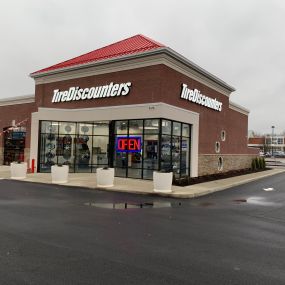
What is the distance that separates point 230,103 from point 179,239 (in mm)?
25106

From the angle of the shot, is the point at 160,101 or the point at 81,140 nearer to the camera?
the point at 160,101

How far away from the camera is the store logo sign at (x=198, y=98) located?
2219 centimetres

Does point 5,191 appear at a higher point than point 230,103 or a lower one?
lower

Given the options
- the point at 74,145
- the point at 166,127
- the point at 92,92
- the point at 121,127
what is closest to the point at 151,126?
the point at 166,127

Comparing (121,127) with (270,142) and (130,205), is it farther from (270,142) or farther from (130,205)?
(270,142)

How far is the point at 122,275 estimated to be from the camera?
5297mm

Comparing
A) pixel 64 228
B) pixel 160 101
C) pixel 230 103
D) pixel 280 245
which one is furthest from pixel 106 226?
pixel 230 103

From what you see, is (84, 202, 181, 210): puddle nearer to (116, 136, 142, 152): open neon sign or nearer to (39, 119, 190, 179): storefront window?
(39, 119, 190, 179): storefront window

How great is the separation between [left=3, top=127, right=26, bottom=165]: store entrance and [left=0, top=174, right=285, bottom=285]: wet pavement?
18.3 meters

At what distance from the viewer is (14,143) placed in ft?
102

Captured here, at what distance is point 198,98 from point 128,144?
21.4 feet

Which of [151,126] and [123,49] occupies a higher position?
[123,49]

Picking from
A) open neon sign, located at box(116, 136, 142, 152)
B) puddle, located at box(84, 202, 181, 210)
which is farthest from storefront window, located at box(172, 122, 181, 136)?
puddle, located at box(84, 202, 181, 210)

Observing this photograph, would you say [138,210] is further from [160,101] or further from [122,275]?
[160,101]
